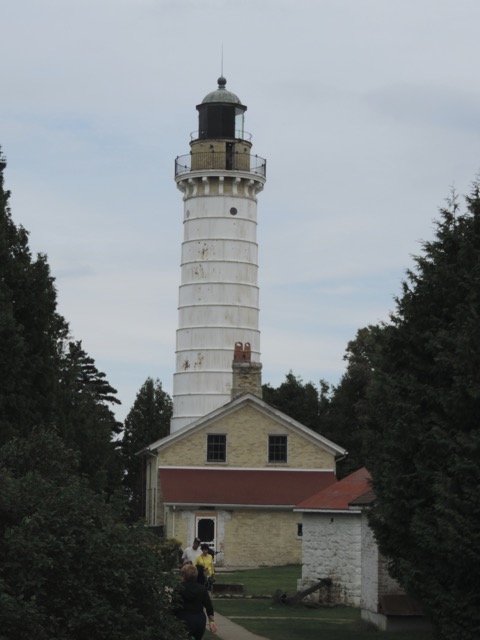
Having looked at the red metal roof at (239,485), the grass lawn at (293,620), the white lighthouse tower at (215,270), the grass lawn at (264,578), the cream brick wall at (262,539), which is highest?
the white lighthouse tower at (215,270)

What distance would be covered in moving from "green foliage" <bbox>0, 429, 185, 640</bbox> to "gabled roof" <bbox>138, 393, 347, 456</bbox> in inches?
1286

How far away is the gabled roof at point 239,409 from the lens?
4894 centimetres

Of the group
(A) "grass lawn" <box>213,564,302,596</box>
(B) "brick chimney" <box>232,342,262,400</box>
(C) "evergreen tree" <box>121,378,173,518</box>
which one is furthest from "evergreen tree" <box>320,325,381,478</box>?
(A) "grass lawn" <box>213,564,302,596</box>

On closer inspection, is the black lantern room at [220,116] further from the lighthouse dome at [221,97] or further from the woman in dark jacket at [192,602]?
the woman in dark jacket at [192,602]

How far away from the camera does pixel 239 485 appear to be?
48250mm

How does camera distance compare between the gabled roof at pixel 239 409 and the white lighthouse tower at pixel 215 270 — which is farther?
the white lighthouse tower at pixel 215 270

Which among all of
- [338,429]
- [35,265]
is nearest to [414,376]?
[35,265]

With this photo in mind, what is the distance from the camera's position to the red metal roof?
47031 millimetres

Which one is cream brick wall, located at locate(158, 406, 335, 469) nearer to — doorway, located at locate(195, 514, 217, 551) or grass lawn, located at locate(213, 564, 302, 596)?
doorway, located at locate(195, 514, 217, 551)

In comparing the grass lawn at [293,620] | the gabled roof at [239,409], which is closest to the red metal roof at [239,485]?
the gabled roof at [239,409]

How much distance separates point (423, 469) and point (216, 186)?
45.5 meters

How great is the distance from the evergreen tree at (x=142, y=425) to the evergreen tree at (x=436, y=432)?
184 feet

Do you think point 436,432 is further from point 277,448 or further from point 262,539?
point 277,448

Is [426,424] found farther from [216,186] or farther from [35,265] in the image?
[216,186]
